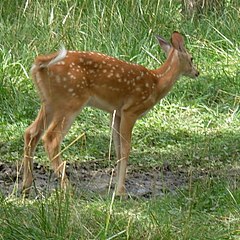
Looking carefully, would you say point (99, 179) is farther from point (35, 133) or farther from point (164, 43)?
point (164, 43)

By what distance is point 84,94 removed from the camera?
22.8 feet

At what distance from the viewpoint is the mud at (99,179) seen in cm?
682

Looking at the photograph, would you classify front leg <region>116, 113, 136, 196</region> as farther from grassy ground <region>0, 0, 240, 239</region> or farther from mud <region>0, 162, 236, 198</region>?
grassy ground <region>0, 0, 240, 239</region>

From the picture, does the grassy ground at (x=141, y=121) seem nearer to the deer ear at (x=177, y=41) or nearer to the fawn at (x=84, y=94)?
the fawn at (x=84, y=94)

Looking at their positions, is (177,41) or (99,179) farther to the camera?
(177,41)

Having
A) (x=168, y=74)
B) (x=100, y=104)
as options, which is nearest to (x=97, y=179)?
(x=100, y=104)

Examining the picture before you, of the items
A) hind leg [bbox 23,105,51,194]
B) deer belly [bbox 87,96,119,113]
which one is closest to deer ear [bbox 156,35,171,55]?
deer belly [bbox 87,96,119,113]

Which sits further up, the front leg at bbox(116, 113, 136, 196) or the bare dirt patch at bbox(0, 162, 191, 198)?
the front leg at bbox(116, 113, 136, 196)

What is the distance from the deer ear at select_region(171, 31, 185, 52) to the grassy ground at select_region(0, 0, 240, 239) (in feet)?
2.91

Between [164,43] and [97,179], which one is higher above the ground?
[164,43]

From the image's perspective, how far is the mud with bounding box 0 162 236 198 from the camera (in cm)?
682

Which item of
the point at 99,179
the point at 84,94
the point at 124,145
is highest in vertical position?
the point at 84,94

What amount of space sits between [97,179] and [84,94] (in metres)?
0.73

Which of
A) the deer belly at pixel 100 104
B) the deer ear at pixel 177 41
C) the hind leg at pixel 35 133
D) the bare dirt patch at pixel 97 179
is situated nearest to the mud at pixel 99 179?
the bare dirt patch at pixel 97 179
